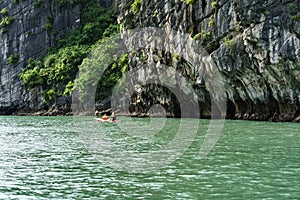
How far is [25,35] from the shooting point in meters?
A: 79.6

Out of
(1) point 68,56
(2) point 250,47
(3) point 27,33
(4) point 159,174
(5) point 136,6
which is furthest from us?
(3) point 27,33

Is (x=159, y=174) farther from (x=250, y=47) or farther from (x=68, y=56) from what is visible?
(x=68, y=56)

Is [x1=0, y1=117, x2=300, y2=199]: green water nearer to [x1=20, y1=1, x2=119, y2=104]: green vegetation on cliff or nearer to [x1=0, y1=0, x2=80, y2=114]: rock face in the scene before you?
[x1=20, y1=1, x2=119, y2=104]: green vegetation on cliff

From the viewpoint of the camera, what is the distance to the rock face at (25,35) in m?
77.3

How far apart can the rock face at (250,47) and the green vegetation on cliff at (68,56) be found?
27163 mm

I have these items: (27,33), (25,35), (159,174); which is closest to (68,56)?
(27,33)

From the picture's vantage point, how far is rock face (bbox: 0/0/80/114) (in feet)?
254

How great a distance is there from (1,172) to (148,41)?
117 ft

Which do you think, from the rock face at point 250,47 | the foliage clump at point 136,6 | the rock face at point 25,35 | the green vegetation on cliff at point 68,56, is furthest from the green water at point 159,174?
the rock face at point 25,35

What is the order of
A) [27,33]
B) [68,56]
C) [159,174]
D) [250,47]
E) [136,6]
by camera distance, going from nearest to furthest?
[159,174]
[250,47]
[136,6]
[68,56]
[27,33]

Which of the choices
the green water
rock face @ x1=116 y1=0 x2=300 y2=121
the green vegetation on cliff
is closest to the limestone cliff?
the green vegetation on cliff

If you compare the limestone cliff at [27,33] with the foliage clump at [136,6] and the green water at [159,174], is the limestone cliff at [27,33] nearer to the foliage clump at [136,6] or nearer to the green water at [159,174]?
the foliage clump at [136,6]

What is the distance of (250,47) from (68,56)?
137 feet

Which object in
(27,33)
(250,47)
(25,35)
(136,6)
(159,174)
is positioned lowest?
(159,174)
